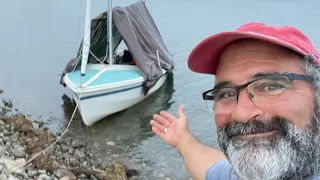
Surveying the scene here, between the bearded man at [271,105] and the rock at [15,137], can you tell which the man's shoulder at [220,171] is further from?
the rock at [15,137]

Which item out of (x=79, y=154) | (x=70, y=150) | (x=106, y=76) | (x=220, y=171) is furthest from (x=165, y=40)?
(x=220, y=171)

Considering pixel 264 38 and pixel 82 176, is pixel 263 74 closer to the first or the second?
pixel 264 38

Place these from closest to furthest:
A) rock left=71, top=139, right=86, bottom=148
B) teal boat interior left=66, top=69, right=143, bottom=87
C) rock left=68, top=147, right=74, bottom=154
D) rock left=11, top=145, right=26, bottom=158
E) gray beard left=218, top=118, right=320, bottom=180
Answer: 1. gray beard left=218, top=118, right=320, bottom=180
2. rock left=11, top=145, right=26, bottom=158
3. rock left=68, top=147, right=74, bottom=154
4. rock left=71, top=139, right=86, bottom=148
5. teal boat interior left=66, top=69, right=143, bottom=87

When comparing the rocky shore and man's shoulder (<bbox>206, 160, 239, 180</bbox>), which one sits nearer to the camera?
man's shoulder (<bbox>206, 160, 239, 180</bbox>)

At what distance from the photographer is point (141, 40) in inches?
488

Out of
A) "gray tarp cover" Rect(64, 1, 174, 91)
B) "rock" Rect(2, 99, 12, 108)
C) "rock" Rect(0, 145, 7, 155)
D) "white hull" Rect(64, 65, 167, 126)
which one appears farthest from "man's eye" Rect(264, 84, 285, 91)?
"rock" Rect(2, 99, 12, 108)

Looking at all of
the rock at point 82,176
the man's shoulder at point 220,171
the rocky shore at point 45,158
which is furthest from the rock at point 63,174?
the man's shoulder at point 220,171

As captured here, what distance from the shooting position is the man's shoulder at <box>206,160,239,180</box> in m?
2.28

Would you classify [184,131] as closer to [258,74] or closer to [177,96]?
[258,74]

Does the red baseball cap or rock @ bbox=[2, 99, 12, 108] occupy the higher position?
the red baseball cap

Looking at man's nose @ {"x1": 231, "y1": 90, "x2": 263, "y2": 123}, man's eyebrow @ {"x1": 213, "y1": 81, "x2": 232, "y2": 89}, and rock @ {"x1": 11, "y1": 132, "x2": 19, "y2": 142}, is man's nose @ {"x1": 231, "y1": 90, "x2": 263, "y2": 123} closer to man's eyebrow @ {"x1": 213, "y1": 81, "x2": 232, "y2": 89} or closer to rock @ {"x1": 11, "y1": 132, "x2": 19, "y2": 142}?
man's eyebrow @ {"x1": 213, "y1": 81, "x2": 232, "y2": 89}

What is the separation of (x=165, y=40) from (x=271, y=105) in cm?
2085

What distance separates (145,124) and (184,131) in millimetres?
8385

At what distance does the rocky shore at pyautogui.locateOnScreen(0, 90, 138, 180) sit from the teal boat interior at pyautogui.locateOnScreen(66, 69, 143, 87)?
51.4 inches
